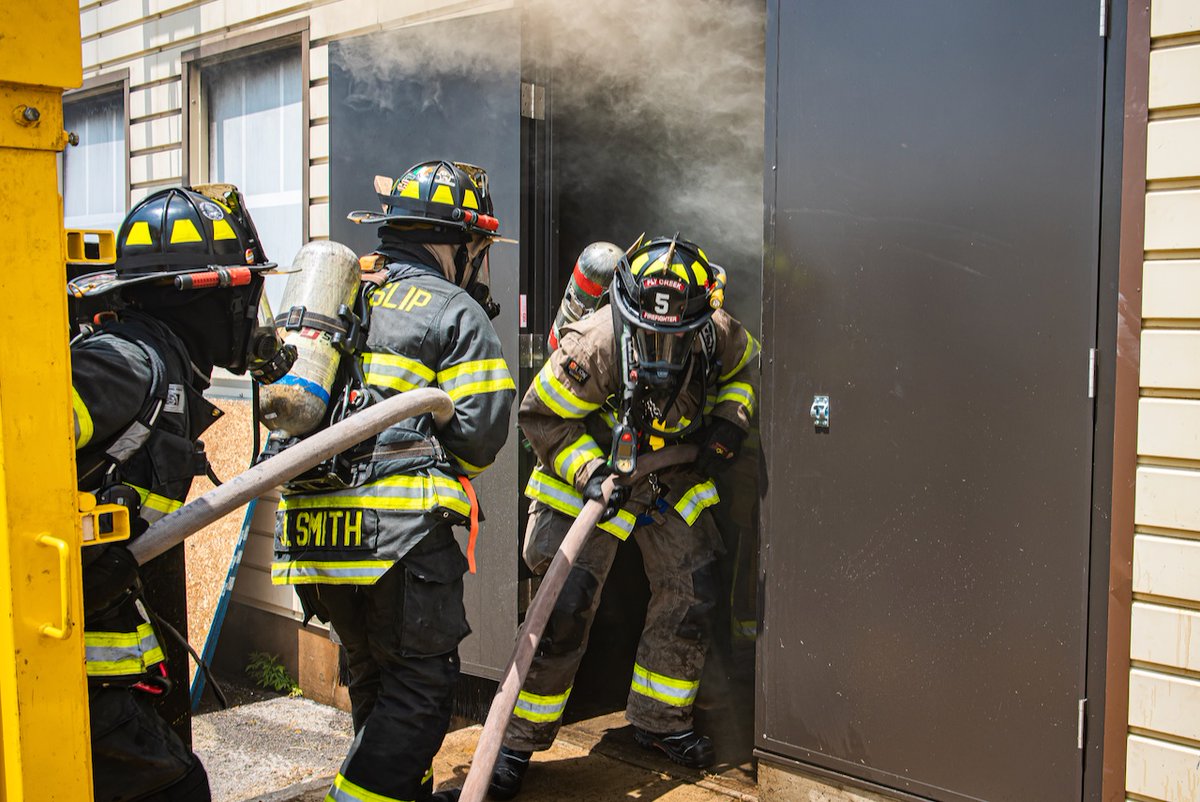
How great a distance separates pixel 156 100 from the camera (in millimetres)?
7137

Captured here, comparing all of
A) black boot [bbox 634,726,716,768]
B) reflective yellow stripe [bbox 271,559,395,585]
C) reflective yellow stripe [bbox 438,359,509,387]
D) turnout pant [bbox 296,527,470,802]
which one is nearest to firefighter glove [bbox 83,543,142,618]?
reflective yellow stripe [bbox 271,559,395,585]

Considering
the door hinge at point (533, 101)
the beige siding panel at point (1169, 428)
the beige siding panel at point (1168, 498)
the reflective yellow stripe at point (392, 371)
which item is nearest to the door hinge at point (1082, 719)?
the beige siding panel at point (1168, 498)

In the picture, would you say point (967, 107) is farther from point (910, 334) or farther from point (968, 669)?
point (968, 669)

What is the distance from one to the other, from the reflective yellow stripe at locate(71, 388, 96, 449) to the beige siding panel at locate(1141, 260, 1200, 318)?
2.82m

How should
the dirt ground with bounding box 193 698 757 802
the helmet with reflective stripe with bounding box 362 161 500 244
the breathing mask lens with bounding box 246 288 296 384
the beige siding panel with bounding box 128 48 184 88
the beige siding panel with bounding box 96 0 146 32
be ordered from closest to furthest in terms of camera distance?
the breathing mask lens with bounding box 246 288 296 384
the helmet with reflective stripe with bounding box 362 161 500 244
the dirt ground with bounding box 193 698 757 802
the beige siding panel with bounding box 128 48 184 88
the beige siding panel with bounding box 96 0 146 32

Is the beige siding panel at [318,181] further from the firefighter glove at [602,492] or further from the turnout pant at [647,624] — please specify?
the firefighter glove at [602,492]

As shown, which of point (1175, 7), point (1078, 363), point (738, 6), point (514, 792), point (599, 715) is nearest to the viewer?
point (1175, 7)

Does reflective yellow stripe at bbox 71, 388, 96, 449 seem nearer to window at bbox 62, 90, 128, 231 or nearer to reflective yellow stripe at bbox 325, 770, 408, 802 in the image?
reflective yellow stripe at bbox 325, 770, 408, 802

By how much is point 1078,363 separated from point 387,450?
86.4 inches

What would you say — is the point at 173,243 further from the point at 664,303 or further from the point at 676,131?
the point at 676,131

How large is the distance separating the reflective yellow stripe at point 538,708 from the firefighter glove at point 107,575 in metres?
2.08

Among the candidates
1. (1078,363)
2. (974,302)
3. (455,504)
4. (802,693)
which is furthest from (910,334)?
(455,504)

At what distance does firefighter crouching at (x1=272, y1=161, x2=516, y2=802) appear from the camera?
11.8 feet

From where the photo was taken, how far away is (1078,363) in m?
3.22
